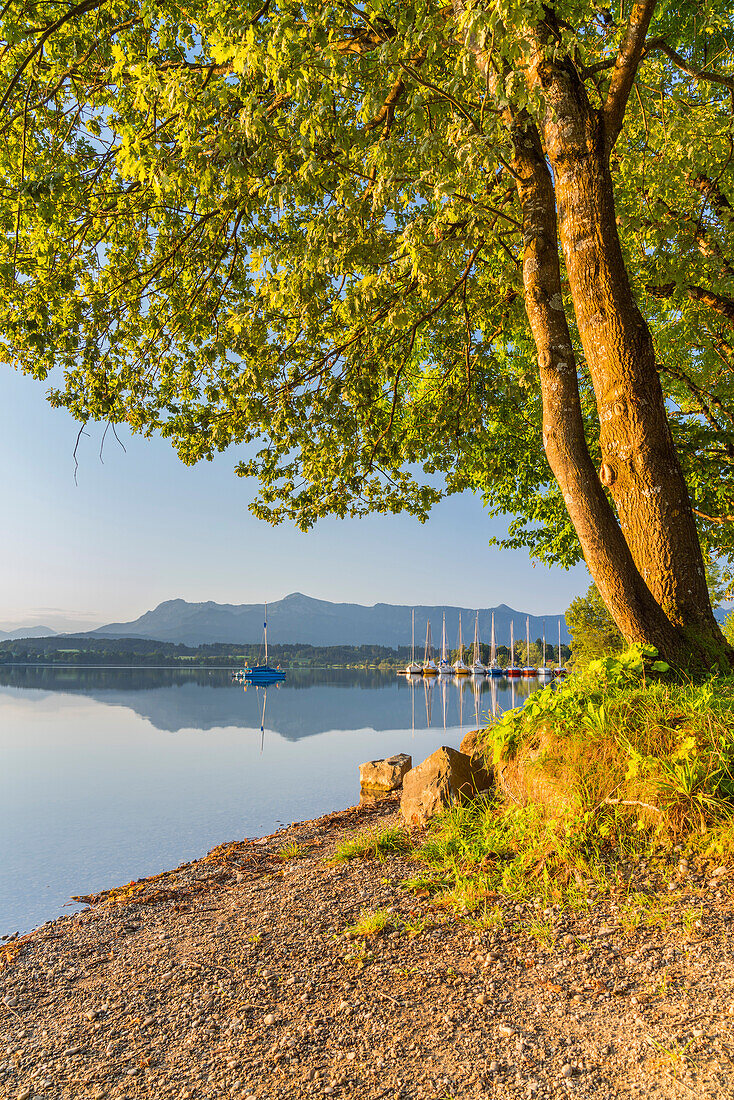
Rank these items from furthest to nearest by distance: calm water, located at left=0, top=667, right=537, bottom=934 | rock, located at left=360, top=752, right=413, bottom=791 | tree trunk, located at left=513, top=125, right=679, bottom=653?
1. rock, located at left=360, top=752, right=413, bottom=791
2. calm water, located at left=0, top=667, right=537, bottom=934
3. tree trunk, located at left=513, top=125, right=679, bottom=653

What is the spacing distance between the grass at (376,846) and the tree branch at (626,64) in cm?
651

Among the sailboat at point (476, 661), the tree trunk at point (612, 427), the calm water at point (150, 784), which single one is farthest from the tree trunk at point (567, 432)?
the sailboat at point (476, 661)

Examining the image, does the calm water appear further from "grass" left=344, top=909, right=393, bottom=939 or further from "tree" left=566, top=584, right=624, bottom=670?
"tree" left=566, top=584, right=624, bottom=670

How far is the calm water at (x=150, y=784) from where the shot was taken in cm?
966

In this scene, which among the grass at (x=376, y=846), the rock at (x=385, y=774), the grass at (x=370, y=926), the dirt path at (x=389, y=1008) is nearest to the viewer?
the dirt path at (x=389, y=1008)

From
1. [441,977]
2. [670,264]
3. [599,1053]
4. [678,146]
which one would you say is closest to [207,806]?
[441,977]

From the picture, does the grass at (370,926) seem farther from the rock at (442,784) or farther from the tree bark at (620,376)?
the tree bark at (620,376)

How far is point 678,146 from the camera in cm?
708

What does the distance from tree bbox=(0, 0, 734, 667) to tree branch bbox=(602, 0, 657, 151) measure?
22mm

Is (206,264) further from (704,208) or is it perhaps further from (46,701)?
(46,701)

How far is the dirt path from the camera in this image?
8.91 feet

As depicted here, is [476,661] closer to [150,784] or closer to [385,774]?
[150,784]

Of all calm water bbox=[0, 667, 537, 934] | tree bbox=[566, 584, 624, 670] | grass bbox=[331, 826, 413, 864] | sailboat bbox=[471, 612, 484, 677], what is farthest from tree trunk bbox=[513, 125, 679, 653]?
sailboat bbox=[471, 612, 484, 677]

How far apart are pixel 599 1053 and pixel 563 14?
7.16 metres
